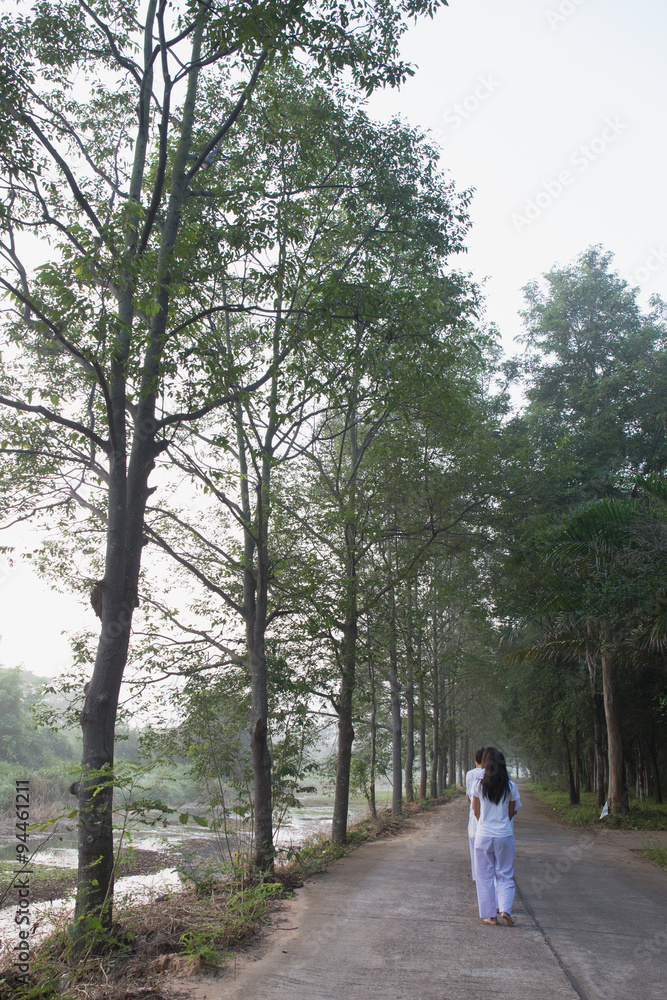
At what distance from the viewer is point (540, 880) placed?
898cm

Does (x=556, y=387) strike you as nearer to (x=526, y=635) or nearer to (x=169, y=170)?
(x=526, y=635)

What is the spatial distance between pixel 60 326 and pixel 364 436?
10.0 m

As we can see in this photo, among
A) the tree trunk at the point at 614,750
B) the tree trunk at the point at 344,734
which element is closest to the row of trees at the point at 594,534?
the tree trunk at the point at 614,750

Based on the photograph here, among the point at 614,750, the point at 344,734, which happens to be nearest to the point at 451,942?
the point at 344,734

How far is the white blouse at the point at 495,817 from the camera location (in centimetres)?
678

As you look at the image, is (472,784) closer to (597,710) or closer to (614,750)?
(614,750)

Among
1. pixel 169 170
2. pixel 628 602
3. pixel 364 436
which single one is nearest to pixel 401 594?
pixel 364 436

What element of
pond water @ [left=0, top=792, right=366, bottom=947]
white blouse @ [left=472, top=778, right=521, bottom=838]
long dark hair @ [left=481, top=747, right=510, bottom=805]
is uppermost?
long dark hair @ [left=481, top=747, right=510, bottom=805]

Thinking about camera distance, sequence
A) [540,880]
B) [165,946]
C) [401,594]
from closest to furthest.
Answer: [165,946] < [540,880] < [401,594]

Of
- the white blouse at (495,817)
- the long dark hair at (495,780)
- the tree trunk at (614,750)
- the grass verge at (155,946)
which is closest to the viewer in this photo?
the grass verge at (155,946)

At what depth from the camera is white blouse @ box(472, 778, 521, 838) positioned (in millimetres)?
6777
